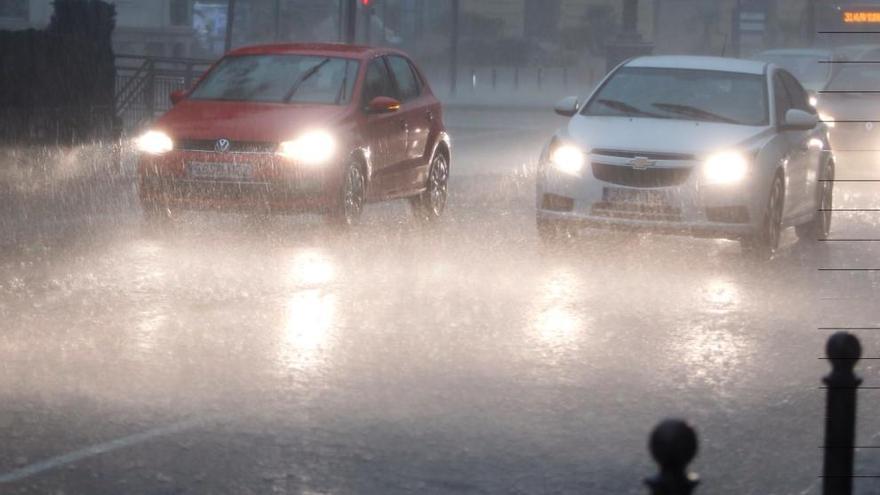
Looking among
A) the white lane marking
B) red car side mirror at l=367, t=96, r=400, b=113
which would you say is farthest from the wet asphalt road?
red car side mirror at l=367, t=96, r=400, b=113

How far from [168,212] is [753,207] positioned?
490cm

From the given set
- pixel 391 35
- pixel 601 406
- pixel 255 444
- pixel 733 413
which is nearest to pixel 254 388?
pixel 255 444

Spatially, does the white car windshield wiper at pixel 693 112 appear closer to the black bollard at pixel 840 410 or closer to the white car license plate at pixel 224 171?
the white car license plate at pixel 224 171

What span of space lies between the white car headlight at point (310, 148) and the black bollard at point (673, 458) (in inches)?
416

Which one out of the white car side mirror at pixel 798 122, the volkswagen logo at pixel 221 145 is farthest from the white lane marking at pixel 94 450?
the white car side mirror at pixel 798 122

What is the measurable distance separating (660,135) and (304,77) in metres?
3.53

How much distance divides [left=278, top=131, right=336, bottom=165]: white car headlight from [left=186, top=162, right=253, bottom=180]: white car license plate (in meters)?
0.32

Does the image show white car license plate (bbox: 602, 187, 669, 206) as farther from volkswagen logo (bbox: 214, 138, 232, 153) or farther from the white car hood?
volkswagen logo (bbox: 214, 138, 232, 153)

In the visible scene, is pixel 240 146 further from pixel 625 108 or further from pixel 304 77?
pixel 625 108

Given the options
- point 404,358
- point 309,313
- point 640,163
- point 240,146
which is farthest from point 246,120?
point 404,358

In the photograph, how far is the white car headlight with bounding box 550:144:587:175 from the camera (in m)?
13.2

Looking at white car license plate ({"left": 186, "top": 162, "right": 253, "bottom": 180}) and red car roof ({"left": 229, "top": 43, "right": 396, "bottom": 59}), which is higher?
red car roof ({"left": 229, "top": 43, "right": 396, "bottom": 59})

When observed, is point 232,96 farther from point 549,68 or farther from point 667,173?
point 549,68

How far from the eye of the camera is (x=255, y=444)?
664 cm
